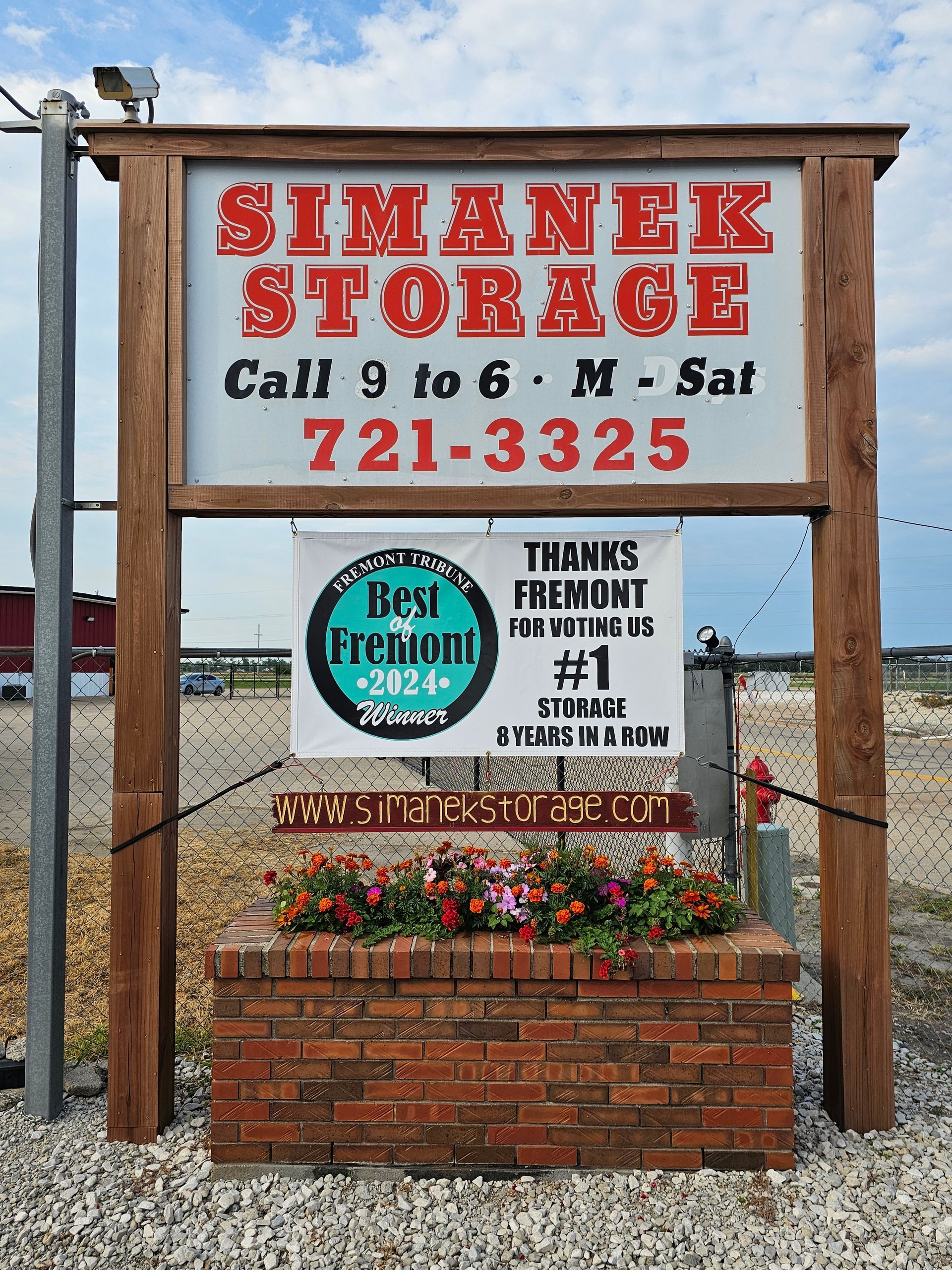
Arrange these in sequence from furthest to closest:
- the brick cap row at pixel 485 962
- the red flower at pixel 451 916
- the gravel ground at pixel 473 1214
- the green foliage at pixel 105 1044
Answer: the green foliage at pixel 105 1044 < the red flower at pixel 451 916 < the brick cap row at pixel 485 962 < the gravel ground at pixel 473 1214

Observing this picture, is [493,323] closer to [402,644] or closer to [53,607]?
[402,644]

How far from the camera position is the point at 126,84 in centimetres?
336

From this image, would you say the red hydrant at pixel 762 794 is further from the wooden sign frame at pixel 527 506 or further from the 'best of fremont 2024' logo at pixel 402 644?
the 'best of fremont 2024' logo at pixel 402 644

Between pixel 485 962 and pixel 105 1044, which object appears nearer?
pixel 485 962

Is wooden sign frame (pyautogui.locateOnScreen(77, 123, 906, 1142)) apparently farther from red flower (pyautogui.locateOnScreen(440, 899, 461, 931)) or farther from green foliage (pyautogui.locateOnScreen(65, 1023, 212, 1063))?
red flower (pyautogui.locateOnScreen(440, 899, 461, 931))

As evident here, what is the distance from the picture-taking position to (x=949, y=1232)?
A: 8.70ft

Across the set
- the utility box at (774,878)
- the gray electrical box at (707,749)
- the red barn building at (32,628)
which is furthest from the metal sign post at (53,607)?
the red barn building at (32,628)

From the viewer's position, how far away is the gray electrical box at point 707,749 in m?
4.37

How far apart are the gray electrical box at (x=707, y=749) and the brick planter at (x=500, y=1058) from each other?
1487 millimetres

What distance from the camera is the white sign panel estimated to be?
11.0ft

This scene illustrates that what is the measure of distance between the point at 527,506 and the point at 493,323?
2.55 ft

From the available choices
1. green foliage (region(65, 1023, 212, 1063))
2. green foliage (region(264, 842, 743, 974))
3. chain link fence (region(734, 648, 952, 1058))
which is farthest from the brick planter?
chain link fence (region(734, 648, 952, 1058))

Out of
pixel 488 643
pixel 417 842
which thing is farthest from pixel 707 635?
pixel 417 842

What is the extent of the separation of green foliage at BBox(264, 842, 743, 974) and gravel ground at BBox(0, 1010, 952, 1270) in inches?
31.4
